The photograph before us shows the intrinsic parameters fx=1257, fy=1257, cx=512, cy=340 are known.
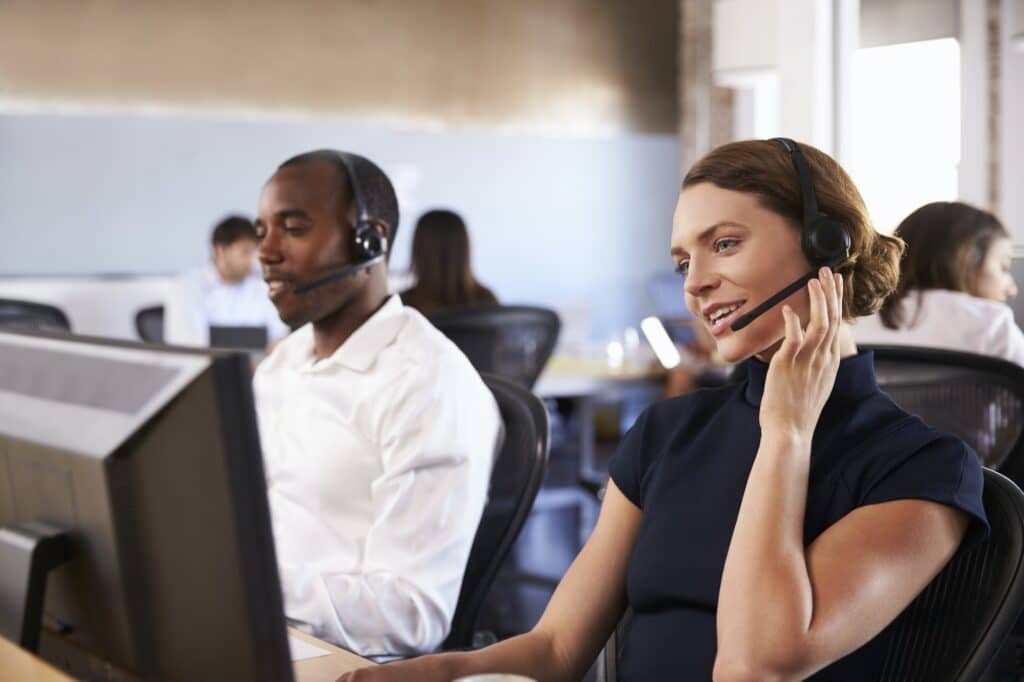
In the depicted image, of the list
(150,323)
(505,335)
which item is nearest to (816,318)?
(505,335)

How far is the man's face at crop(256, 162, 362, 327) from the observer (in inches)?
72.7

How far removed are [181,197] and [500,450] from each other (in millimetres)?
4809

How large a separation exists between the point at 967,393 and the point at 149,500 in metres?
1.60

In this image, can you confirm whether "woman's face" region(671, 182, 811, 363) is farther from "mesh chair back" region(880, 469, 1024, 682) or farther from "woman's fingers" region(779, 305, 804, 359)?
"mesh chair back" region(880, 469, 1024, 682)

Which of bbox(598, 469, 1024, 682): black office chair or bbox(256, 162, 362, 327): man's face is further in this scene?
bbox(256, 162, 362, 327): man's face

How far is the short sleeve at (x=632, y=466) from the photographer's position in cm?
139

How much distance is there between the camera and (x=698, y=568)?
1258 mm

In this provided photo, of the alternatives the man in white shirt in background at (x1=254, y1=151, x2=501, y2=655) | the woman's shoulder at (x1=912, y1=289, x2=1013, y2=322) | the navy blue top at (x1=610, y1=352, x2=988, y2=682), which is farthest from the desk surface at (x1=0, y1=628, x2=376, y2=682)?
the woman's shoulder at (x1=912, y1=289, x2=1013, y2=322)

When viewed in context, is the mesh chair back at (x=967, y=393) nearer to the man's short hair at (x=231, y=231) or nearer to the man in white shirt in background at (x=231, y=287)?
the man in white shirt in background at (x=231, y=287)

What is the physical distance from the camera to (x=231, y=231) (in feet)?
18.0

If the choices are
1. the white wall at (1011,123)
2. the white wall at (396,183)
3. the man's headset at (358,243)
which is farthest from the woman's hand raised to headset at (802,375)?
the white wall at (396,183)

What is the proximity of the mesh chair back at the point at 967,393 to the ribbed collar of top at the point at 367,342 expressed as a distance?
0.80 metres

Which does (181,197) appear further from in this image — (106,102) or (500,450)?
(500,450)

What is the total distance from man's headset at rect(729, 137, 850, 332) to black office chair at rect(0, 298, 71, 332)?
2.78 metres
